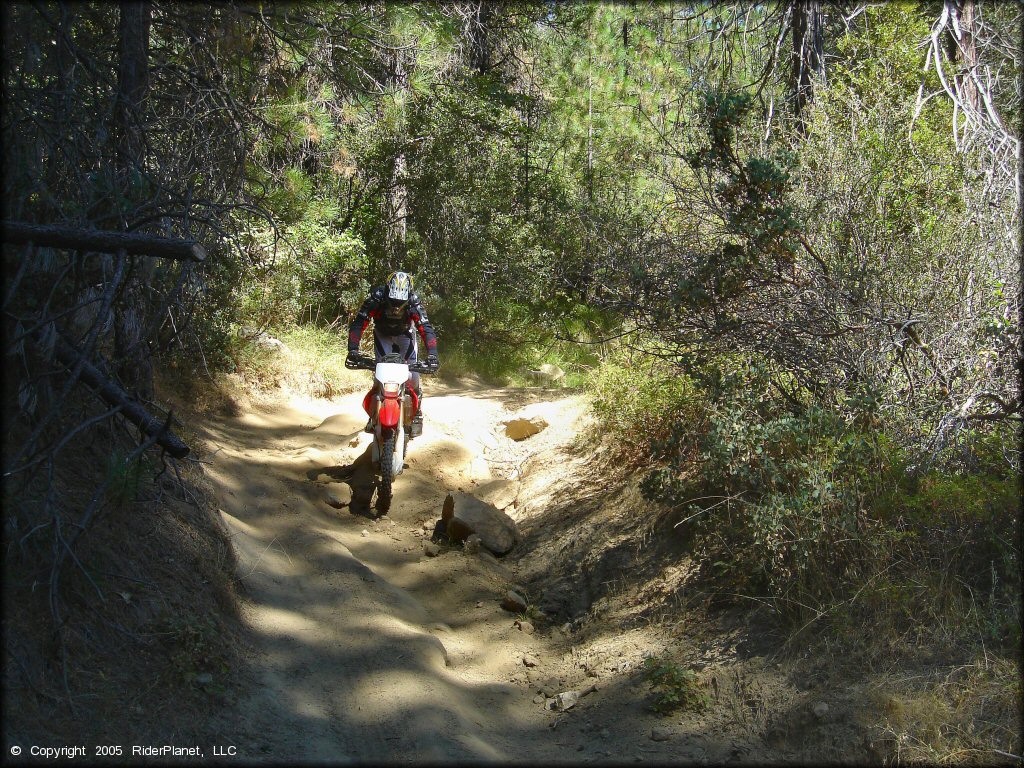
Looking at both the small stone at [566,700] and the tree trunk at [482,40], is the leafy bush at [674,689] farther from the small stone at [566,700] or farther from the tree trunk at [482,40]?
the tree trunk at [482,40]

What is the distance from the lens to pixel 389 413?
25.2 feet

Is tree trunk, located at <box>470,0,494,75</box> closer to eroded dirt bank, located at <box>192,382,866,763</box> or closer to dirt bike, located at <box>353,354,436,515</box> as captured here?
dirt bike, located at <box>353,354,436,515</box>

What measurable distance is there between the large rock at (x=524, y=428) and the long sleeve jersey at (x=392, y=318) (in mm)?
2875

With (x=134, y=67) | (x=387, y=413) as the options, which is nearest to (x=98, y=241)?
(x=134, y=67)

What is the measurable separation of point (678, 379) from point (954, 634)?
3.65 meters

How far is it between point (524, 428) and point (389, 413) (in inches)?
139

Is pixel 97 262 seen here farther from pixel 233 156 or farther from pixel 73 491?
pixel 233 156

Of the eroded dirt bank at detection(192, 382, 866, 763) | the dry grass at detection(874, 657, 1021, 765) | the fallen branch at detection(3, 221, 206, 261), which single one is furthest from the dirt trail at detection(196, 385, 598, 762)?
the fallen branch at detection(3, 221, 206, 261)

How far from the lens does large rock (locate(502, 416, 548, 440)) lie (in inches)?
428

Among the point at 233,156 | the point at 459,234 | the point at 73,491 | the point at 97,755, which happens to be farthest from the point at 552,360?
the point at 97,755

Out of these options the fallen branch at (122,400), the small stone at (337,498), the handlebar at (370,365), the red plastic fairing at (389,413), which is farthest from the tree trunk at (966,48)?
the small stone at (337,498)

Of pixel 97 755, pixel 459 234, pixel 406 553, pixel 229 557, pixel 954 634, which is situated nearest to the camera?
pixel 97 755

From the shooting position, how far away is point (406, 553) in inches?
294

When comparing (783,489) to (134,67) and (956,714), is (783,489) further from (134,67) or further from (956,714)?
(134,67)
